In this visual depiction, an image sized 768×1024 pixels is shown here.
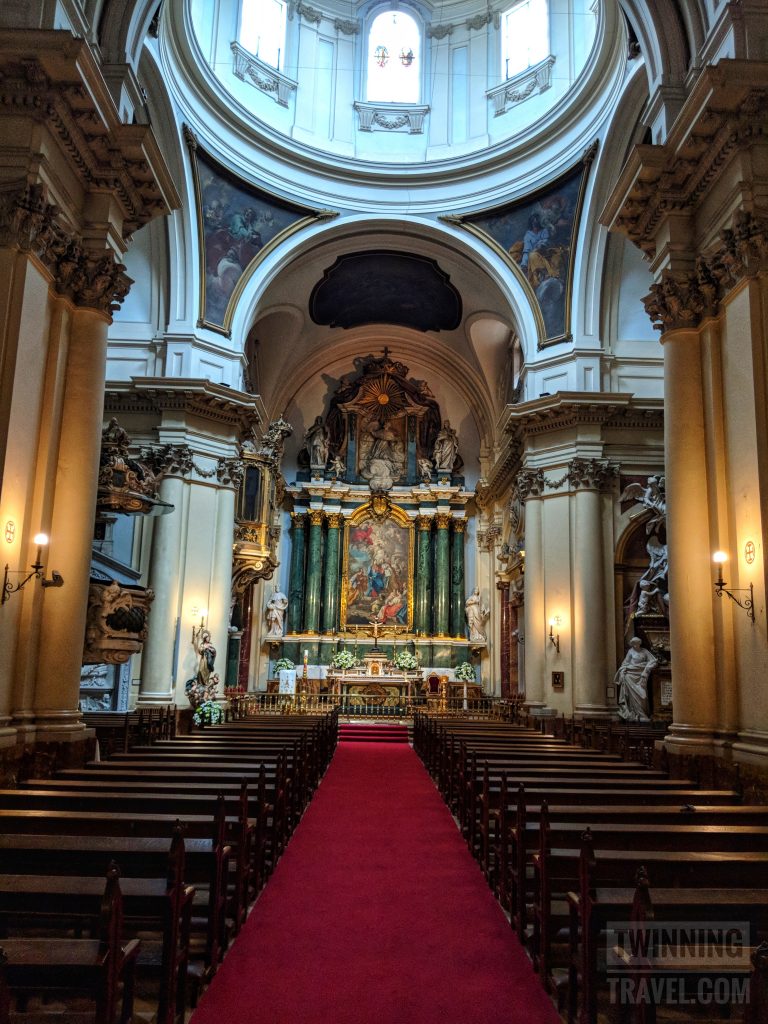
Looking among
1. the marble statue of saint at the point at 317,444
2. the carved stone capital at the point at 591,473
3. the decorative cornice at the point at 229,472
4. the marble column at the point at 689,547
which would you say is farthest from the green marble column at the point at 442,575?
the marble column at the point at 689,547

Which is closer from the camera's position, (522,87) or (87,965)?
(87,965)

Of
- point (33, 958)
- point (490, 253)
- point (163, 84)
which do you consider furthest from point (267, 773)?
point (490, 253)

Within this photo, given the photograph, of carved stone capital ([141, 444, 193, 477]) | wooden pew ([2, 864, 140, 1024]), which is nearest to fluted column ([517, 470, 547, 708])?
carved stone capital ([141, 444, 193, 477])

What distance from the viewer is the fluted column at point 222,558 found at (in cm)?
1989

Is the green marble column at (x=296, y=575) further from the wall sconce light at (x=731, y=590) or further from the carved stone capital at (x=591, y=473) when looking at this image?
the wall sconce light at (x=731, y=590)

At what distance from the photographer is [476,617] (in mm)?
28906

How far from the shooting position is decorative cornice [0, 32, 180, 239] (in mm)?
8609

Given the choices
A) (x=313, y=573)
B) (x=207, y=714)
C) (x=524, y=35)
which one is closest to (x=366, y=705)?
(x=313, y=573)

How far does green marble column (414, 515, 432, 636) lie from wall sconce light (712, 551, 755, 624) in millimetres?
20258

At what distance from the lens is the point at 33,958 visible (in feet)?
10.1

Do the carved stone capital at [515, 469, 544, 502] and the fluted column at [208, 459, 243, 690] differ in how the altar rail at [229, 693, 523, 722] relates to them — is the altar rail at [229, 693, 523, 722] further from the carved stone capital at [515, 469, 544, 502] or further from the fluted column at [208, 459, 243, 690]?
the carved stone capital at [515, 469, 544, 502]

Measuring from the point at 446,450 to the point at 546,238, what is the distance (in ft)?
35.7

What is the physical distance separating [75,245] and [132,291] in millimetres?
11293

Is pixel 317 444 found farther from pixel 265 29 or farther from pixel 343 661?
pixel 265 29
